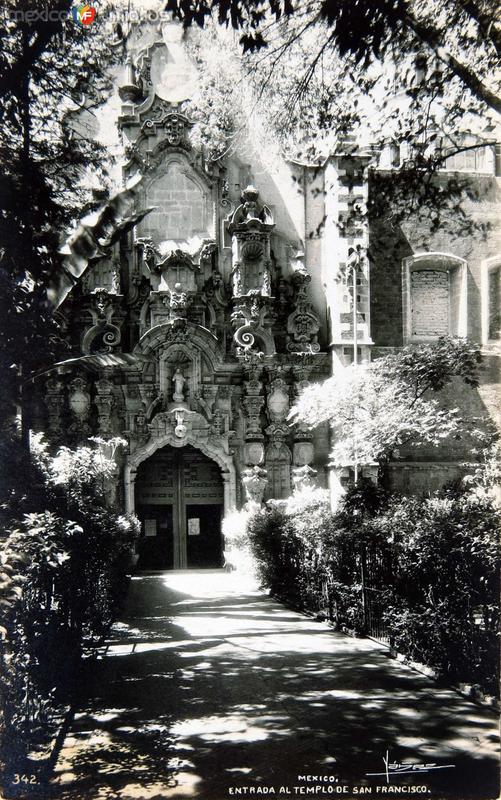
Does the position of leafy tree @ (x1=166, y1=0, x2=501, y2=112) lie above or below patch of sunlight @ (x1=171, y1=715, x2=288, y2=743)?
above

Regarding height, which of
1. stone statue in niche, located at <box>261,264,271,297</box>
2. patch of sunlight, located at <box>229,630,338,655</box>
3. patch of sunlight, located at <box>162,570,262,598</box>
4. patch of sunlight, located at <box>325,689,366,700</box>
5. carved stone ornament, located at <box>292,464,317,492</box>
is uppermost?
stone statue in niche, located at <box>261,264,271,297</box>

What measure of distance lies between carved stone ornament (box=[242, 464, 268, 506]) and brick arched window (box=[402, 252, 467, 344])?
5.52m

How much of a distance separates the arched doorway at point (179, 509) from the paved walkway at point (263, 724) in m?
10.3

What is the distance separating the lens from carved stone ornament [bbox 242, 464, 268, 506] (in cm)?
2009

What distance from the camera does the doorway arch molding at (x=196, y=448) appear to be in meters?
20.4

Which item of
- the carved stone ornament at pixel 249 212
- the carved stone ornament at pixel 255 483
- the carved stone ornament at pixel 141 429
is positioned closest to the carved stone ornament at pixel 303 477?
the carved stone ornament at pixel 255 483

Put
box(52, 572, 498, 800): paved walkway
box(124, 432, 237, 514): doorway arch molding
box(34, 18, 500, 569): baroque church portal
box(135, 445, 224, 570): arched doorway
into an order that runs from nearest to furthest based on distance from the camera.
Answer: box(52, 572, 498, 800): paved walkway → box(34, 18, 500, 569): baroque church portal → box(124, 432, 237, 514): doorway arch molding → box(135, 445, 224, 570): arched doorway

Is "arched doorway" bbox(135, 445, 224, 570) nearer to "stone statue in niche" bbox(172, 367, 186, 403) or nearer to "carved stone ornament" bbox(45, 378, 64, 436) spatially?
"stone statue in niche" bbox(172, 367, 186, 403)

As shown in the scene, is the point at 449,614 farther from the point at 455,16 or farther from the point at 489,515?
the point at 455,16

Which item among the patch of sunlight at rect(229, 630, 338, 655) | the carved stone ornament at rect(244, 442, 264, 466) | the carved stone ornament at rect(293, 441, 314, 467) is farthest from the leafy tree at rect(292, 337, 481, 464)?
the patch of sunlight at rect(229, 630, 338, 655)

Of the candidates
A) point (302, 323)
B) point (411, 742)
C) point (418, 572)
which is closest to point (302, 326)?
point (302, 323)

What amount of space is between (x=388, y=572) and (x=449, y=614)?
1.71 meters

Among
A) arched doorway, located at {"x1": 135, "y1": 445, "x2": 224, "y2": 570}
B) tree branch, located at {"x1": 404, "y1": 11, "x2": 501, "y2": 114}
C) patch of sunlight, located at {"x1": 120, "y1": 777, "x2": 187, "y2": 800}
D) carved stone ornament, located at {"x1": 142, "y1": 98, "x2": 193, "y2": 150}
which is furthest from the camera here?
carved stone ornament, located at {"x1": 142, "y1": 98, "x2": 193, "y2": 150}
